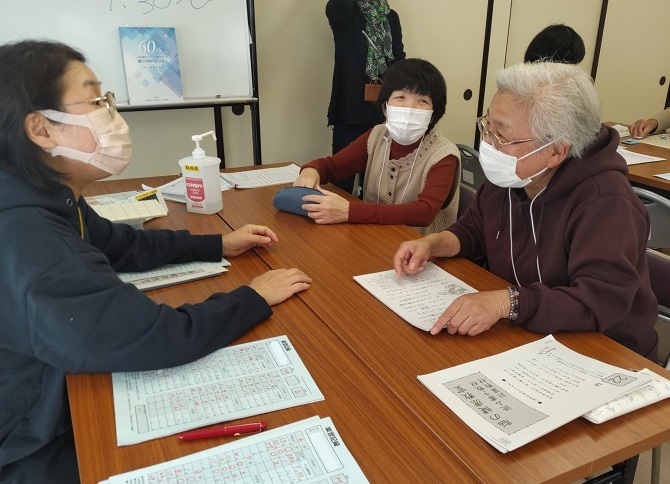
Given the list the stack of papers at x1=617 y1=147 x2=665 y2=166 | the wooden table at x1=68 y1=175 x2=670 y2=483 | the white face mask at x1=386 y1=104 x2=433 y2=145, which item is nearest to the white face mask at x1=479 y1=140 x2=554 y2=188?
the wooden table at x1=68 y1=175 x2=670 y2=483

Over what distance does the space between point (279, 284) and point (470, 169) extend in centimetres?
165

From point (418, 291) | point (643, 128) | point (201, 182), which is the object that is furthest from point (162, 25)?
point (643, 128)

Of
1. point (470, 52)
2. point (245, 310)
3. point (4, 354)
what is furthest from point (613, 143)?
point (470, 52)

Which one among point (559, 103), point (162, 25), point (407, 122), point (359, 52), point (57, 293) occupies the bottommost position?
point (57, 293)

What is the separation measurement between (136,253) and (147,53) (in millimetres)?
1680

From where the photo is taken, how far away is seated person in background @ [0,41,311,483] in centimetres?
82

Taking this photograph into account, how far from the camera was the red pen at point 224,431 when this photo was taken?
75 cm

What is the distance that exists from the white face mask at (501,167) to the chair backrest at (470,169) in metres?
1.11

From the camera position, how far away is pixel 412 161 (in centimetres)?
196

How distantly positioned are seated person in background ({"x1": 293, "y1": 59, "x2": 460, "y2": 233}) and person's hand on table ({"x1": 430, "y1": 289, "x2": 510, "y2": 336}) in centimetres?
67

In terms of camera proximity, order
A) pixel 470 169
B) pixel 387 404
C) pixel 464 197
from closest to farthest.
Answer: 1. pixel 387 404
2. pixel 464 197
3. pixel 470 169

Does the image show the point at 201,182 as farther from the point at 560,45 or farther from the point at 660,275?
the point at 560,45

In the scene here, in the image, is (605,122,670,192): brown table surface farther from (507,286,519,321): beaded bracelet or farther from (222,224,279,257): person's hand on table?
(222,224,279,257): person's hand on table

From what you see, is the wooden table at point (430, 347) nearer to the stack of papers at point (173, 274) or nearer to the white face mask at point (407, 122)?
the stack of papers at point (173, 274)
